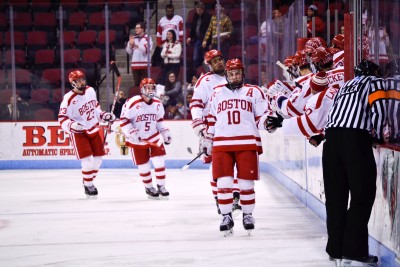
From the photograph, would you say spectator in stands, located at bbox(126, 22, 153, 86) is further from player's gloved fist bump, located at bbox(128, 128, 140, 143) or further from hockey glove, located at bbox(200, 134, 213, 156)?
hockey glove, located at bbox(200, 134, 213, 156)

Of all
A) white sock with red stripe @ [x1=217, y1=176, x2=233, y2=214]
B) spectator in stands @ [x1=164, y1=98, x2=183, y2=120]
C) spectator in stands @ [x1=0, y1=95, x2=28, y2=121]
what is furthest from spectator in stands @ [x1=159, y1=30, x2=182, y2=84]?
white sock with red stripe @ [x1=217, y1=176, x2=233, y2=214]

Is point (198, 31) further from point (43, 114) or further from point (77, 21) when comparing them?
point (43, 114)

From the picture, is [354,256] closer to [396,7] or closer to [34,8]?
[396,7]

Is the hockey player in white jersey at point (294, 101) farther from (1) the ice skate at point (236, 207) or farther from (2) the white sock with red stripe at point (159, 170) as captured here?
(2) the white sock with red stripe at point (159, 170)

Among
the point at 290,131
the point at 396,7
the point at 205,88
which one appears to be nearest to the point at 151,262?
the point at 290,131

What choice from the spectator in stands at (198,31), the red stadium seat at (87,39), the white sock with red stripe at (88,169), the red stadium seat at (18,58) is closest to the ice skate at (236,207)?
the white sock with red stripe at (88,169)

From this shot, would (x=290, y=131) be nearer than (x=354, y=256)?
No

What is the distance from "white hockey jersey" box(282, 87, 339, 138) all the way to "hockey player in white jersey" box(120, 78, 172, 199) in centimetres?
369

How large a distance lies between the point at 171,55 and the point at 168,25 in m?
0.48

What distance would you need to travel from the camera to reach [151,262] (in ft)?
16.1

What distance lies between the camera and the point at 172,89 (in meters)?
12.2

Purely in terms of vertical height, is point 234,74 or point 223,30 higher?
point 223,30

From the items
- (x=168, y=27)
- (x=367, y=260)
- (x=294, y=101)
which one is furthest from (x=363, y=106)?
(x=168, y=27)

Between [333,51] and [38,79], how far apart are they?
720 cm
